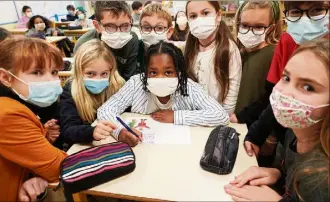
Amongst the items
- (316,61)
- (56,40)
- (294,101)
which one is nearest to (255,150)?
(294,101)

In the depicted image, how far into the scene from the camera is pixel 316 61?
2.85 feet

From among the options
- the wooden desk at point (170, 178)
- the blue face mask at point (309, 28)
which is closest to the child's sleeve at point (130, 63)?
the wooden desk at point (170, 178)

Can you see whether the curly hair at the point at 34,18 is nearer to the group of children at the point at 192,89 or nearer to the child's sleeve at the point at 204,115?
the group of children at the point at 192,89

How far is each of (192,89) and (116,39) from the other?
71 cm

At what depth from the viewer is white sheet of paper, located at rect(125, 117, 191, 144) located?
1.27 metres

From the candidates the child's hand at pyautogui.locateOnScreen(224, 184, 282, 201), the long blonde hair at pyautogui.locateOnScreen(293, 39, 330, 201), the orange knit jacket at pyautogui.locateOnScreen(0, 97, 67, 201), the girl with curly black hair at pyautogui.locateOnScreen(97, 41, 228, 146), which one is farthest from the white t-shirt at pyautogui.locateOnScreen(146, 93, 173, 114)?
the long blonde hair at pyautogui.locateOnScreen(293, 39, 330, 201)

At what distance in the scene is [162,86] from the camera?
1416 mm

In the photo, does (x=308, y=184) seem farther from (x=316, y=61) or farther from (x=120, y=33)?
(x=120, y=33)

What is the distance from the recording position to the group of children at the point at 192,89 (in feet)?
2.98

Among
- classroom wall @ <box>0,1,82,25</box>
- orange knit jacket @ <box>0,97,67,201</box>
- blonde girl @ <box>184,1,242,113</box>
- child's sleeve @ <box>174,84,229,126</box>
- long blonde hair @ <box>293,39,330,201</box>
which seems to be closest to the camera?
long blonde hair @ <box>293,39,330,201</box>

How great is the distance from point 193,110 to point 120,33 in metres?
0.82

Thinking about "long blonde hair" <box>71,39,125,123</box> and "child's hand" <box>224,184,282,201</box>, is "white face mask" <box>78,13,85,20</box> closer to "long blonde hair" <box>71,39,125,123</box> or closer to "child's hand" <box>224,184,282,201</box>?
"long blonde hair" <box>71,39,125,123</box>

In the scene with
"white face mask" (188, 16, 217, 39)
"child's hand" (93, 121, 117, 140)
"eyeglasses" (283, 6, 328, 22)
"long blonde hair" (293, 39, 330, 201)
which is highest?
"eyeglasses" (283, 6, 328, 22)

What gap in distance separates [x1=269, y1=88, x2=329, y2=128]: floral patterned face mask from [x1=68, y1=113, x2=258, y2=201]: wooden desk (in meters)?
0.27
